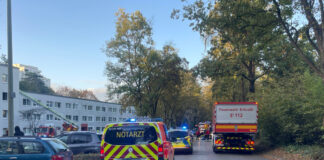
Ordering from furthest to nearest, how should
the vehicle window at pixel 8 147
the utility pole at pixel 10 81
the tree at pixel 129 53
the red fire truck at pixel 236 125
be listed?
the tree at pixel 129 53, the red fire truck at pixel 236 125, the utility pole at pixel 10 81, the vehicle window at pixel 8 147

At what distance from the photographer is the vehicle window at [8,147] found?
10.4m

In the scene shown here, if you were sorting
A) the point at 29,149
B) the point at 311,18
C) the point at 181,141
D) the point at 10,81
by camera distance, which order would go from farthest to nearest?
1. the point at 181,141
2. the point at 311,18
3. the point at 10,81
4. the point at 29,149

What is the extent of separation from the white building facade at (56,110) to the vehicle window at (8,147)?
107ft

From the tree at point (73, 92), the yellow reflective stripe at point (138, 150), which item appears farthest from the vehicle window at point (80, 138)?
the tree at point (73, 92)

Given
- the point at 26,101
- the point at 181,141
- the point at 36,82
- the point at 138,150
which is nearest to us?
the point at 138,150

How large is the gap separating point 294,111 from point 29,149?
14919 millimetres

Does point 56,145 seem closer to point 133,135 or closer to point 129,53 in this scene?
point 133,135

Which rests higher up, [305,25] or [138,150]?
[305,25]

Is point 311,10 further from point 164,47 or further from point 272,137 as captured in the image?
point 164,47

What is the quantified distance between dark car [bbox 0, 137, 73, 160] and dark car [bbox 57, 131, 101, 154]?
5.76m

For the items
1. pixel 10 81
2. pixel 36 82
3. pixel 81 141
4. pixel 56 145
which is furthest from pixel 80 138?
pixel 36 82

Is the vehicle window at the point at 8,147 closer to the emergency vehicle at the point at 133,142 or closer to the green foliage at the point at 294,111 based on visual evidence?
the emergency vehicle at the point at 133,142

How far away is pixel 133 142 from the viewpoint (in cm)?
1029

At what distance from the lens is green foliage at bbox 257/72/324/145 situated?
1668 centimetres
